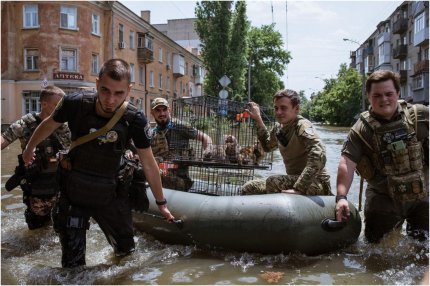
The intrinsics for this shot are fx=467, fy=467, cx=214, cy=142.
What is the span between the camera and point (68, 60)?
32.3 meters

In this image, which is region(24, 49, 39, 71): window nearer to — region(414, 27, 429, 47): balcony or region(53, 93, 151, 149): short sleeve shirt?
region(53, 93, 151, 149): short sleeve shirt

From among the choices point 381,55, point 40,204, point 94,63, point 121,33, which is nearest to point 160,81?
point 121,33

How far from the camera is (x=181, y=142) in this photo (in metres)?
6.38

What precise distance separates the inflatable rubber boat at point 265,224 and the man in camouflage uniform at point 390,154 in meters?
0.32

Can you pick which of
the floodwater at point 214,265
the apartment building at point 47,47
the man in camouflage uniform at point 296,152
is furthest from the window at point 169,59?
the man in camouflage uniform at point 296,152

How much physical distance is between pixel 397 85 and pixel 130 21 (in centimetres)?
3591

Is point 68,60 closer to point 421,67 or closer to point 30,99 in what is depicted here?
point 30,99

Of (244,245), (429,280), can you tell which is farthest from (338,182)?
(429,280)

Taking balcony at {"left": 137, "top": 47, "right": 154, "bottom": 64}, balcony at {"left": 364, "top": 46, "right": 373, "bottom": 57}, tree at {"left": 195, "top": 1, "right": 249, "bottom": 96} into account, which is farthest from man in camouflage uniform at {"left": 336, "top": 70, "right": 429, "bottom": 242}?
balcony at {"left": 364, "top": 46, "right": 373, "bottom": 57}

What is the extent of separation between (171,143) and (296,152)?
2031 mm

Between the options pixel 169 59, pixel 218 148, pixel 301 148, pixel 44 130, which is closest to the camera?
pixel 44 130

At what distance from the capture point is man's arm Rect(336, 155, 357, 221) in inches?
166

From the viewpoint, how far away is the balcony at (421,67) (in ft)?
138

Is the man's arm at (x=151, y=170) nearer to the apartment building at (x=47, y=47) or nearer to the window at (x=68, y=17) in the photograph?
the apartment building at (x=47, y=47)
